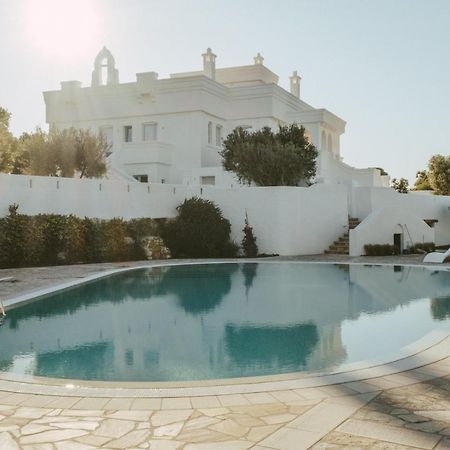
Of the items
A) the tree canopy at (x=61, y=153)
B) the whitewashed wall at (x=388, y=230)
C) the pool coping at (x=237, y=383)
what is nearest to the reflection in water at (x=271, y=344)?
the pool coping at (x=237, y=383)

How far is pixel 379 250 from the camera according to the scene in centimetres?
2309

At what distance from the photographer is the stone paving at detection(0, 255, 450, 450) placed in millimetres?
4000

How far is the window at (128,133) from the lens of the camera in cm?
3309

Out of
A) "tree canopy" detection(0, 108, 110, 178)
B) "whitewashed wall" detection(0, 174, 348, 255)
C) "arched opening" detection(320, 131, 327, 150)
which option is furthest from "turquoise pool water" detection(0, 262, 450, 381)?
"arched opening" detection(320, 131, 327, 150)

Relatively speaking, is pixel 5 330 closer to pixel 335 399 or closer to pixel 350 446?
pixel 335 399

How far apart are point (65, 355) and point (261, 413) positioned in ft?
12.5

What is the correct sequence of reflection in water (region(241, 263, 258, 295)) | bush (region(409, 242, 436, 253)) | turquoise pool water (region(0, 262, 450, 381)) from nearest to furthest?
turquoise pool water (region(0, 262, 450, 381)), reflection in water (region(241, 263, 258, 295)), bush (region(409, 242, 436, 253))

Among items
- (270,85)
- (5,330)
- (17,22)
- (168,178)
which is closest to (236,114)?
(270,85)

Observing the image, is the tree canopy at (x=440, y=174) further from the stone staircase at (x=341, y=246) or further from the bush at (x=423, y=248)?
the stone staircase at (x=341, y=246)

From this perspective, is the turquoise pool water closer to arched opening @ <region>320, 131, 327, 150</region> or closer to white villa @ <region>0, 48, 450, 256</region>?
white villa @ <region>0, 48, 450, 256</region>

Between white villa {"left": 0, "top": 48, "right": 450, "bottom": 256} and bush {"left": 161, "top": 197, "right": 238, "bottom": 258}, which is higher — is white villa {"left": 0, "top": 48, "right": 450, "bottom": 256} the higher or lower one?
the higher one

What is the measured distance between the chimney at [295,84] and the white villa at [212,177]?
0.07 meters

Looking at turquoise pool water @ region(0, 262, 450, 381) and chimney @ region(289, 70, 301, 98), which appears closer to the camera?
turquoise pool water @ region(0, 262, 450, 381)

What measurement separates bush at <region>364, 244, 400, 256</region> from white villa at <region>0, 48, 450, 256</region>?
307 millimetres
